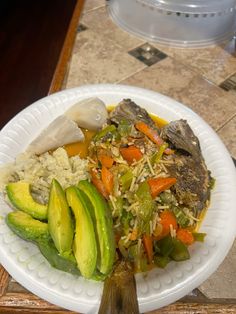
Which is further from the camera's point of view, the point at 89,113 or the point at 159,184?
the point at 89,113

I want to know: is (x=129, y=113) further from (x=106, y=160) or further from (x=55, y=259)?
(x=55, y=259)

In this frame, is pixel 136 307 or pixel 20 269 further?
pixel 20 269

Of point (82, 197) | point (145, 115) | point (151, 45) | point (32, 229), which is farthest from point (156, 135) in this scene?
point (151, 45)

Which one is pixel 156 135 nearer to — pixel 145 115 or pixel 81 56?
pixel 145 115

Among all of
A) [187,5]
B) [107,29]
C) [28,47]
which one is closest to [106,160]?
[187,5]

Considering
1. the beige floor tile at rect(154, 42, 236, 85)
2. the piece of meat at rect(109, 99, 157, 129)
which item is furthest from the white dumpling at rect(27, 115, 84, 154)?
the beige floor tile at rect(154, 42, 236, 85)

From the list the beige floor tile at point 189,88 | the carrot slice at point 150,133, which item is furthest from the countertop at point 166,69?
the carrot slice at point 150,133
